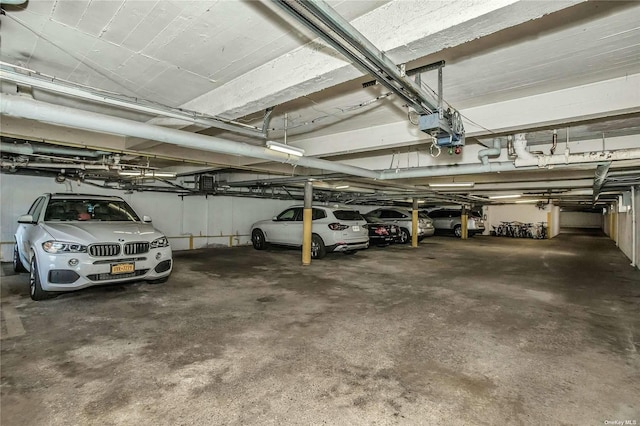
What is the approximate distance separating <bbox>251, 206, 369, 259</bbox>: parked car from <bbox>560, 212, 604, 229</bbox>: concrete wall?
35453mm

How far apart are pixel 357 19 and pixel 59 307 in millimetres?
5008

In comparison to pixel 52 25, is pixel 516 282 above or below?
below

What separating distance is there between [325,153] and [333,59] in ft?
10.3

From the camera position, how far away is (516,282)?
6.19m

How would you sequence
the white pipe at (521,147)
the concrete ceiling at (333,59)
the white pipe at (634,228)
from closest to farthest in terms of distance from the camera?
the concrete ceiling at (333,59) < the white pipe at (521,147) < the white pipe at (634,228)

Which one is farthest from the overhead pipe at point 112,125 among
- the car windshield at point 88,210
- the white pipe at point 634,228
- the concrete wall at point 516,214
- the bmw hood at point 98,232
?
the concrete wall at point 516,214

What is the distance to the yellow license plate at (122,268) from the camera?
4.36 m

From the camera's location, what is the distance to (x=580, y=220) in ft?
110

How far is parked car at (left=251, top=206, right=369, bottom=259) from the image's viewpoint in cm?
869

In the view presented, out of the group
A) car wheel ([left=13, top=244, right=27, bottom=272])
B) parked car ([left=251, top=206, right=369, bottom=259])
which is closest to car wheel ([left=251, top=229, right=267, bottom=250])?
parked car ([left=251, top=206, right=369, bottom=259])

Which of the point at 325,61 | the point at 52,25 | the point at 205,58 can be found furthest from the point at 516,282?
the point at 52,25

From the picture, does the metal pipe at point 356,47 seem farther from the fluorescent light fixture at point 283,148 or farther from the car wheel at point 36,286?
the car wheel at point 36,286

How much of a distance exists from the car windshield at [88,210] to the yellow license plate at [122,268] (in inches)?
49.2

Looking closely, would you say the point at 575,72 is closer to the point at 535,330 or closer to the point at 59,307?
the point at 535,330
